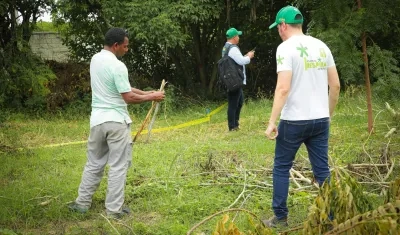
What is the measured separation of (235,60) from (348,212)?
6624mm

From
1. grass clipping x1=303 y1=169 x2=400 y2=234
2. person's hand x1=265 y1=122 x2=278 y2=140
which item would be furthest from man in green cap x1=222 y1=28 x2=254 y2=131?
grass clipping x1=303 y1=169 x2=400 y2=234

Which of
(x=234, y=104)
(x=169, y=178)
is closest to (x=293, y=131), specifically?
(x=169, y=178)

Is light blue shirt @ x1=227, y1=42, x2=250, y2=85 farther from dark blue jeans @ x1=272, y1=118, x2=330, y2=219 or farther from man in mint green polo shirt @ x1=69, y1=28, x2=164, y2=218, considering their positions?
dark blue jeans @ x1=272, y1=118, x2=330, y2=219

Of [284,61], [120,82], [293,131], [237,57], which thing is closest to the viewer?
[284,61]

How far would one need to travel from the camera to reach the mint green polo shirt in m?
5.02

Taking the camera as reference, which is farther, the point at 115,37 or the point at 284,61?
the point at 115,37

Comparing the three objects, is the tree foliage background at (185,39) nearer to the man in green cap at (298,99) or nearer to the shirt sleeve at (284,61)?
the man in green cap at (298,99)

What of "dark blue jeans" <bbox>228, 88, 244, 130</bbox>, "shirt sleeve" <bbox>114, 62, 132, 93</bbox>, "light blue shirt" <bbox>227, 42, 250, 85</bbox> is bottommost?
"dark blue jeans" <bbox>228, 88, 244, 130</bbox>

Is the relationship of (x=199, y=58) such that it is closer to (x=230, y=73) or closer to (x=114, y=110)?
(x=230, y=73)

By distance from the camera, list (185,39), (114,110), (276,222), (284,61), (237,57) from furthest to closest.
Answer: (185,39)
(237,57)
(114,110)
(276,222)
(284,61)

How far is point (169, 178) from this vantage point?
20.0 feet

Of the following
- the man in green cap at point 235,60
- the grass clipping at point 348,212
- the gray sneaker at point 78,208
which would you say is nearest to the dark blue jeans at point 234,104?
the man in green cap at point 235,60

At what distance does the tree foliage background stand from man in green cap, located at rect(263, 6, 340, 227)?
249 cm

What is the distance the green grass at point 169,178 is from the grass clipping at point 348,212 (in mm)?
1797
